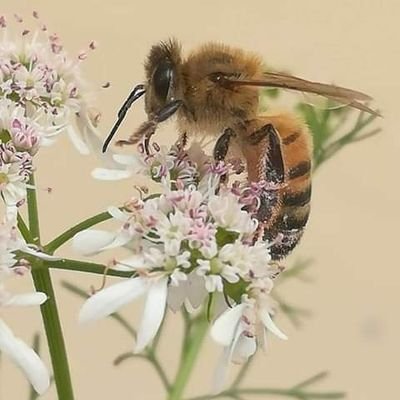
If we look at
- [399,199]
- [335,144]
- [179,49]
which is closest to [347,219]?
[399,199]

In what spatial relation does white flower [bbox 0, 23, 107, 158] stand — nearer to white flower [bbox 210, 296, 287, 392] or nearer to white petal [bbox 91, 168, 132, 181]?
white petal [bbox 91, 168, 132, 181]

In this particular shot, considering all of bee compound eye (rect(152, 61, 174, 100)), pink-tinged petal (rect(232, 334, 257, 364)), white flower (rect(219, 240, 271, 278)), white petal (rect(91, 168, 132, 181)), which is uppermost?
bee compound eye (rect(152, 61, 174, 100))

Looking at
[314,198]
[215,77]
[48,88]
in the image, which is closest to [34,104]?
[48,88]

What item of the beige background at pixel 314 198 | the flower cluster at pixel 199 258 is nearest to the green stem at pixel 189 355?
the flower cluster at pixel 199 258

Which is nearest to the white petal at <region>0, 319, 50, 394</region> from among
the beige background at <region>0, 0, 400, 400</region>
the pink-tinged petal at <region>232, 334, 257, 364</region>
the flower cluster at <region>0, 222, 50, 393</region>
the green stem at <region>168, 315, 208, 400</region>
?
the flower cluster at <region>0, 222, 50, 393</region>

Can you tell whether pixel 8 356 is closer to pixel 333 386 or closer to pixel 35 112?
pixel 35 112

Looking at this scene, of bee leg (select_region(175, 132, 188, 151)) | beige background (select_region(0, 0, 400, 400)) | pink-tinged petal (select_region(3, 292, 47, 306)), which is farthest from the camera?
beige background (select_region(0, 0, 400, 400))
